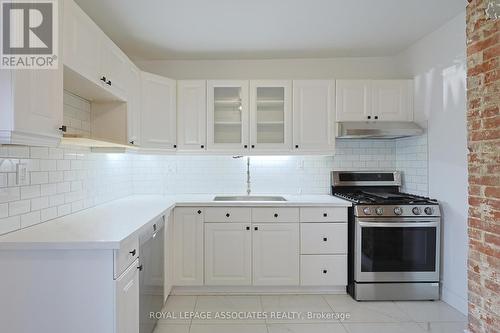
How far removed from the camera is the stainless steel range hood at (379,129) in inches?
116

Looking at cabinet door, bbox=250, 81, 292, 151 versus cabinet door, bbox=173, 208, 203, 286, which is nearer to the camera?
cabinet door, bbox=173, 208, 203, 286

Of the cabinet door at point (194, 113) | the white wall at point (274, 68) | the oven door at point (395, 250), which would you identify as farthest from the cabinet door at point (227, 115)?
the oven door at point (395, 250)

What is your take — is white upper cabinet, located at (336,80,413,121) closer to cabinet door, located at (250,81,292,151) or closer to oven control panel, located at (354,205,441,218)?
cabinet door, located at (250,81,292,151)

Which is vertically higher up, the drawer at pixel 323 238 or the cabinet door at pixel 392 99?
the cabinet door at pixel 392 99

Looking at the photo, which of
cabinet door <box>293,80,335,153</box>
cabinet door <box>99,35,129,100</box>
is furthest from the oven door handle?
cabinet door <box>99,35,129,100</box>

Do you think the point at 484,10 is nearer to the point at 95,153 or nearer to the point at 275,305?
the point at 275,305

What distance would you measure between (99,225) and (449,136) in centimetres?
293

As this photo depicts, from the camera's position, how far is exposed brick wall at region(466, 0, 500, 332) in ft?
5.86

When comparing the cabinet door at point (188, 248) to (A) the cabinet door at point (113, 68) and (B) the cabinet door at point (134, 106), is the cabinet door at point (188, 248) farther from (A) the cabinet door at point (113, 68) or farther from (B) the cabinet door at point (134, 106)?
(A) the cabinet door at point (113, 68)

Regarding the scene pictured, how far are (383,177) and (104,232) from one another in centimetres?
297

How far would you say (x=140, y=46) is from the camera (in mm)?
3055

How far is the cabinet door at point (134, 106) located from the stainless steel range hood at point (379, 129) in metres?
2.07

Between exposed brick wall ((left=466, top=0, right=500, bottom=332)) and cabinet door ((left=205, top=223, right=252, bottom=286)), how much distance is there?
5.80ft

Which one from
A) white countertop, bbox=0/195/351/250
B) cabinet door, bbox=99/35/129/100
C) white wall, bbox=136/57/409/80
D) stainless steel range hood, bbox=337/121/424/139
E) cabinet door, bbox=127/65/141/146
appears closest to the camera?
white countertop, bbox=0/195/351/250
